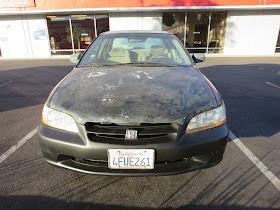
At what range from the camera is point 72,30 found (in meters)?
14.1

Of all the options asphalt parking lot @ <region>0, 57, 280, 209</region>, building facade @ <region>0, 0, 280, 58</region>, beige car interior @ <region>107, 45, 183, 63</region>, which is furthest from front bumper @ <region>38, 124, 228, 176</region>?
building facade @ <region>0, 0, 280, 58</region>

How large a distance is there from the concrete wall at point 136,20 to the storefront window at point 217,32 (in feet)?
12.4

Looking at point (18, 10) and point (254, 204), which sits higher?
point (18, 10)

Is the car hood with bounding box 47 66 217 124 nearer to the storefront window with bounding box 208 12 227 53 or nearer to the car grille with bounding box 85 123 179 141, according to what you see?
the car grille with bounding box 85 123 179 141

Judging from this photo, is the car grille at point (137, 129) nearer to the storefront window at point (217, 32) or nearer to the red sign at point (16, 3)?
the red sign at point (16, 3)

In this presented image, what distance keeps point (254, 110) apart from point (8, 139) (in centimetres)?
437

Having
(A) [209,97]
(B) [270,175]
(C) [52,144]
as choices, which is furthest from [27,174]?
(B) [270,175]

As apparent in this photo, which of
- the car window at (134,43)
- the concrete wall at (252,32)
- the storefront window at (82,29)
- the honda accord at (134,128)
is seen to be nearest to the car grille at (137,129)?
the honda accord at (134,128)

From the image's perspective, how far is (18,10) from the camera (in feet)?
41.2

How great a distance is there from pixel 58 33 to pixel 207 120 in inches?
585

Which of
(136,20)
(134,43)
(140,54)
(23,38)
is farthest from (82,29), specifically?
(140,54)

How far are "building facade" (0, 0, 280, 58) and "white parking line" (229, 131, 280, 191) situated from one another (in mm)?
11532

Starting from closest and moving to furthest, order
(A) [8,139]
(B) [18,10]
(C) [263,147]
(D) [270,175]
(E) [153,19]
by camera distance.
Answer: (D) [270,175], (C) [263,147], (A) [8,139], (B) [18,10], (E) [153,19]

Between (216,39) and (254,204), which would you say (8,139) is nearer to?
(254,204)
